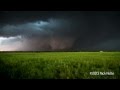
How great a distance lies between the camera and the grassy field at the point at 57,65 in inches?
248

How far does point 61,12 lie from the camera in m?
6.48

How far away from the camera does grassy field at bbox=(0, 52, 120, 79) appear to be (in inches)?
248

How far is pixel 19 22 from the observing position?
21.4 ft

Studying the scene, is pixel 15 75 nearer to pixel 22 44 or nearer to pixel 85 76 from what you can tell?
pixel 22 44

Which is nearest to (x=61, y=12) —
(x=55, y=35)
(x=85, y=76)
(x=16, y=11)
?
(x=55, y=35)

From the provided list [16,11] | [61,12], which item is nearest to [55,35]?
[61,12]

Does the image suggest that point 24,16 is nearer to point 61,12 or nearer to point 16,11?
point 16,11

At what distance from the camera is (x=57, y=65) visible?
637cm
